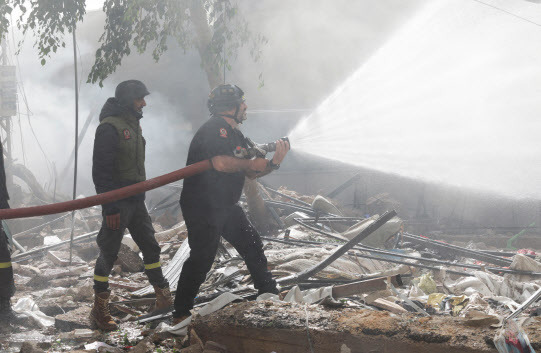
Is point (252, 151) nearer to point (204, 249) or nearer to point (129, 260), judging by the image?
point (204, 249)

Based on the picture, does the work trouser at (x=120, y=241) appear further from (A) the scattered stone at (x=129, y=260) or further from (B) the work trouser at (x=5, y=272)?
(A) the scattered stone at (x=129, y=260)

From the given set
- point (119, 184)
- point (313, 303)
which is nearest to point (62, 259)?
point (119, 184)

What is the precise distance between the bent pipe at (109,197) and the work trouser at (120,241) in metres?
0.36

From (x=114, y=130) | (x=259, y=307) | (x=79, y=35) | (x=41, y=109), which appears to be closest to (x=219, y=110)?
Answer: (x=114, y=130)

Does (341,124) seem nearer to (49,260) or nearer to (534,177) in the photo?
(534,177)

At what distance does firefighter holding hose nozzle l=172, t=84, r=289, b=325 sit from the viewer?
3947 mm

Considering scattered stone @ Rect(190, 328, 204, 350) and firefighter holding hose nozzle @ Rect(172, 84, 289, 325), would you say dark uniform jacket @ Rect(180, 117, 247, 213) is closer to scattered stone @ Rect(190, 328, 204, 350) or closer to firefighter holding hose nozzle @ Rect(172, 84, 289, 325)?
firefighter holding hose nozzle @ Rect(172, 84, 289, 325)

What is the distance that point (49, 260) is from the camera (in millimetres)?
8445

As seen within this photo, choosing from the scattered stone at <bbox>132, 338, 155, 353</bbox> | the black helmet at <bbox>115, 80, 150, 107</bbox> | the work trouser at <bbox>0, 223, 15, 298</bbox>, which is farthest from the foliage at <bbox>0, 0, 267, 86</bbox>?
the scattered stone at <bbox>132, 338, 155, 353</bbox>

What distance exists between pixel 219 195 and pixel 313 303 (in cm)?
104

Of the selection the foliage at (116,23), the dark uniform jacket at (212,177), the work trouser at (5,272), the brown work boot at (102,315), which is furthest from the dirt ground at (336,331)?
the foliage at (116,23)

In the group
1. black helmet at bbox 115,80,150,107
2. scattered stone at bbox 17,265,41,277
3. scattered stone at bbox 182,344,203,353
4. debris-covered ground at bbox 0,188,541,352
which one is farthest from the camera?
scattered stone at bbox 17,265,41,277

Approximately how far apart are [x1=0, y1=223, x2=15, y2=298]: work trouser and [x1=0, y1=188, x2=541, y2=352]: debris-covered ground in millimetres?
270

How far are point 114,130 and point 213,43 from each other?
3837 millimetres
